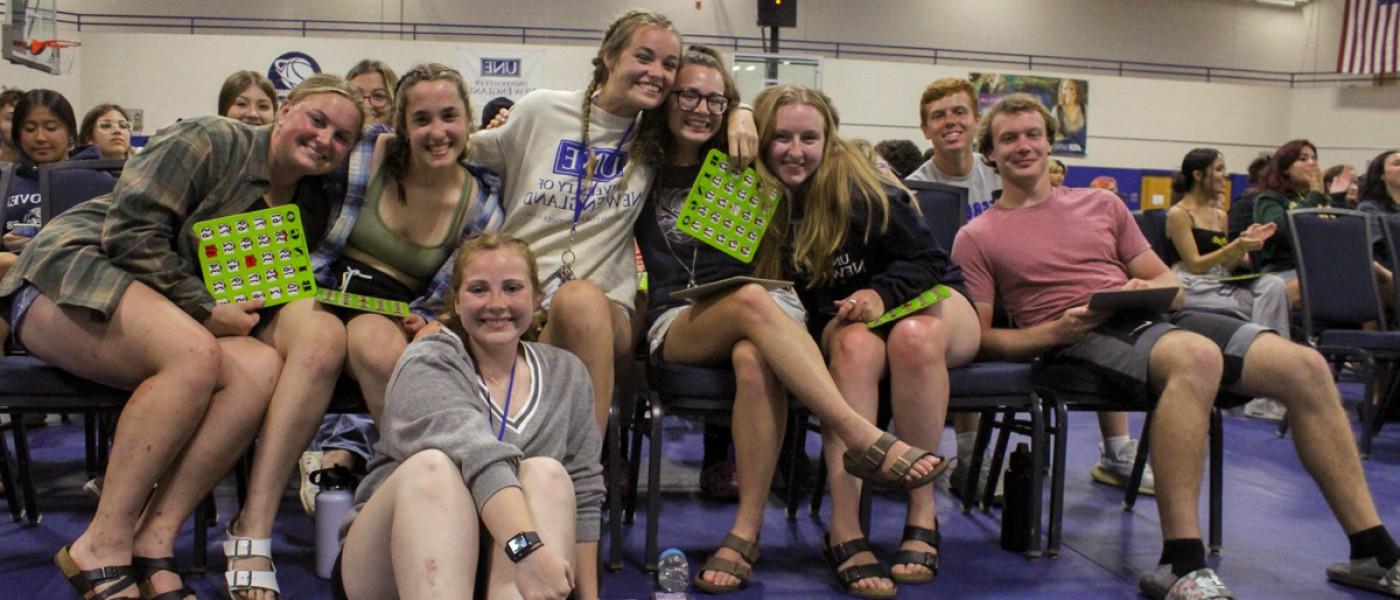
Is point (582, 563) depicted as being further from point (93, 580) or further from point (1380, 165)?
point (1380, 165)

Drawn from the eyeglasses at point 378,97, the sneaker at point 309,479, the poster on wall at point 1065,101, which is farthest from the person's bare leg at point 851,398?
the poster on wall at point 1065,101

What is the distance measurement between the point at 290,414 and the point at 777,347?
988 mm

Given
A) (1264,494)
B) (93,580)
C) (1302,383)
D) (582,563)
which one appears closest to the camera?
(582,563)

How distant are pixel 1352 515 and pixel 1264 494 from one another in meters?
1.04

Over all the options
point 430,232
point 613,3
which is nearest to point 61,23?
point 613,3

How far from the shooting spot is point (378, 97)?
3.35 m

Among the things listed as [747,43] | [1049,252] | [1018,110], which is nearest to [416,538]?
[1049,252]

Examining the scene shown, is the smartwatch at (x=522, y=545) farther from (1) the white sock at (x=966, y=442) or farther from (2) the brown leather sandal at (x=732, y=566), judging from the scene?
(1) the white sock at (x=966, y=442)

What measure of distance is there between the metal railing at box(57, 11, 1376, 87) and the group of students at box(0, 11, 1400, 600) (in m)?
11.1

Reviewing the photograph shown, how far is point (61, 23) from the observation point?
11.9 m

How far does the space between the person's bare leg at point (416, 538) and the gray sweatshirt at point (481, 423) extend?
42mm

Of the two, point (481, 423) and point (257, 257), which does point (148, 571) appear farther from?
point (481, 423)

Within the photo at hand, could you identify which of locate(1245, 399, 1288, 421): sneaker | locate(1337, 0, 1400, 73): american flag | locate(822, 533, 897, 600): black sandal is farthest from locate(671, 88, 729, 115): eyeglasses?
locate(1337, 0, 1400, 73): american flag

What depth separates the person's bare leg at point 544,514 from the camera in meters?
1.59
